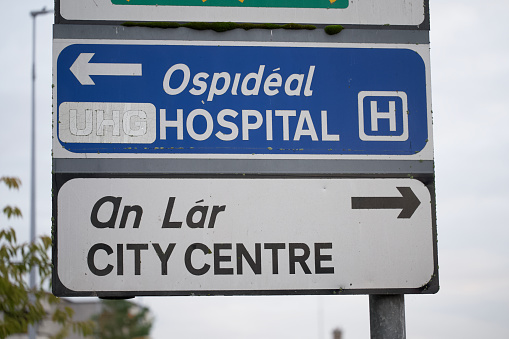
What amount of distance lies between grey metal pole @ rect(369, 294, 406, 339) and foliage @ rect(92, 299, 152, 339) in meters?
55.8

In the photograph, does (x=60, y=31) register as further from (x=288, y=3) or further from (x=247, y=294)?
(x=247, y=294)

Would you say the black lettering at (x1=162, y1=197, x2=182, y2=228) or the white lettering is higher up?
the white lettering

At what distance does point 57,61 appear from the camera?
2.81 meters

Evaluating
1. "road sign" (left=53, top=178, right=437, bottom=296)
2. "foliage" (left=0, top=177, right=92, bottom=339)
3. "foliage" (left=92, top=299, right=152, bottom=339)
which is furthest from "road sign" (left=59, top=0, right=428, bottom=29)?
"foliage" (left=92, top=299, right=152, bottom=339)

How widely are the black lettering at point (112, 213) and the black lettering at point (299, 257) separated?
24.4 inches

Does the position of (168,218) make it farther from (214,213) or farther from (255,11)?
(255,11)

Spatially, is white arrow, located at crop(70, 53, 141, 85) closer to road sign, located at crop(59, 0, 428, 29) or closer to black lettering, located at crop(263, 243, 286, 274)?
road sign, located at crop(59, 0, 428, 29)

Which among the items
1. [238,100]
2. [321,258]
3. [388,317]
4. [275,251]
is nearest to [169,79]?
[238,100]

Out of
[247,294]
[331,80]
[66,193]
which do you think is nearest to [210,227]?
[247,294]

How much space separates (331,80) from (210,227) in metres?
0.70

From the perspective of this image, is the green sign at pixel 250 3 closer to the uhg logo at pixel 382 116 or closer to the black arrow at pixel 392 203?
the uhg logo at pixel 382 116

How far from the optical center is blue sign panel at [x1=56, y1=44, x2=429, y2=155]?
2.77 meters

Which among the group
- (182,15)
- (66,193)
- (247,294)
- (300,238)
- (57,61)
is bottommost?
(247,294)

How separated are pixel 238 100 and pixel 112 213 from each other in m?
0.61
